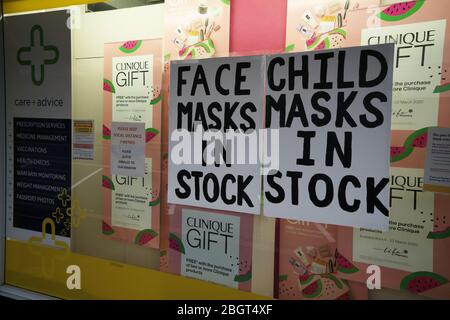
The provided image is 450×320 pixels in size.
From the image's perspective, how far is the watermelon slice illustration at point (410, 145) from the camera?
7.61ft

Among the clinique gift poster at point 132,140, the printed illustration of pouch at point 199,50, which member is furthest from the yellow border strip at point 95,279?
the printed illustration of pouch at point 199,50

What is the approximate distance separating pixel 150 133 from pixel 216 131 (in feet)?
2.49

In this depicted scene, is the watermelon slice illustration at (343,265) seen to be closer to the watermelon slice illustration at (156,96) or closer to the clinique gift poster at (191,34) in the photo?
the clinique gift poster at (191,34)

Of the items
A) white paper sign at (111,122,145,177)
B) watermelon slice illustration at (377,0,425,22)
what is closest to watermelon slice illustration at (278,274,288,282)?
white paper sign at (111,122,145,177)

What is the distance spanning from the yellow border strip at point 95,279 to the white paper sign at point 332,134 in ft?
2.86

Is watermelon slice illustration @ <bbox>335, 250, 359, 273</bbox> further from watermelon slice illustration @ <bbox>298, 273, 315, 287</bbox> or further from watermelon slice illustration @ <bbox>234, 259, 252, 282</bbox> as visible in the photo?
watermelon slice illustration @ <bbox>234, 259, 252, 282</bbox>

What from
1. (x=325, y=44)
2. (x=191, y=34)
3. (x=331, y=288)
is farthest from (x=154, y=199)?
(x=325, y=44)

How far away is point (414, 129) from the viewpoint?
7.68 ft

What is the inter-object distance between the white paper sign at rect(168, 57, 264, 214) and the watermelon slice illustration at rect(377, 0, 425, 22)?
2.41ft

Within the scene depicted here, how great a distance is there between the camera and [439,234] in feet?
7.54

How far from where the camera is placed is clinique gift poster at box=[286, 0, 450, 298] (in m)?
2.27

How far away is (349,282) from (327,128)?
0.95 metres

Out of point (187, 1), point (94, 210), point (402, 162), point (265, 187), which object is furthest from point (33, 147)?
point (402, 162)
